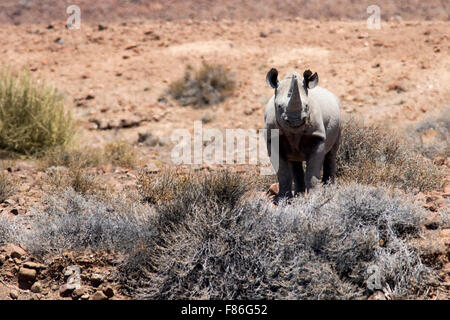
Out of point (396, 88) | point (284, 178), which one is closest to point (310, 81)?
point (284, 178)

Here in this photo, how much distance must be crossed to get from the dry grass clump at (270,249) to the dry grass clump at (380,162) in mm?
1423

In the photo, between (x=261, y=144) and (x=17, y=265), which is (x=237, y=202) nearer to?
(x=17, y=265)

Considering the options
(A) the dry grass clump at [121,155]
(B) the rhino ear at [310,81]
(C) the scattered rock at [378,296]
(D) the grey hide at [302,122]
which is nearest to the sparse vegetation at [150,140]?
(A) the dry grass clump at [121,155]

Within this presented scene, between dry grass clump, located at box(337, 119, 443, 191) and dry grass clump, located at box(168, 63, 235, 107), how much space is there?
7.70 m

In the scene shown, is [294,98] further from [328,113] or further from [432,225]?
[432,225]

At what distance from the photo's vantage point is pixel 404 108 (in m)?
13.7

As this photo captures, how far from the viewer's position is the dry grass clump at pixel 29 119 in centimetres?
1095

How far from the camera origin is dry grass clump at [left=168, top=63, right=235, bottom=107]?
51.7 ft

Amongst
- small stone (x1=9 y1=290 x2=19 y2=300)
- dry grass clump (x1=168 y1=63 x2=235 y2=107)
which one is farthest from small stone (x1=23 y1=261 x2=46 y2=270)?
dry grass clump (x1=168 y1=63 x2=235 y2=107)

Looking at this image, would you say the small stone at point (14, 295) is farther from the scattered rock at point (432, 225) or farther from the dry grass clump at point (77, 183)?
the scattered rock at point (432, 225)

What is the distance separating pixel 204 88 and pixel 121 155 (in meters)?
5.66

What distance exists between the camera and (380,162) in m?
7.79
